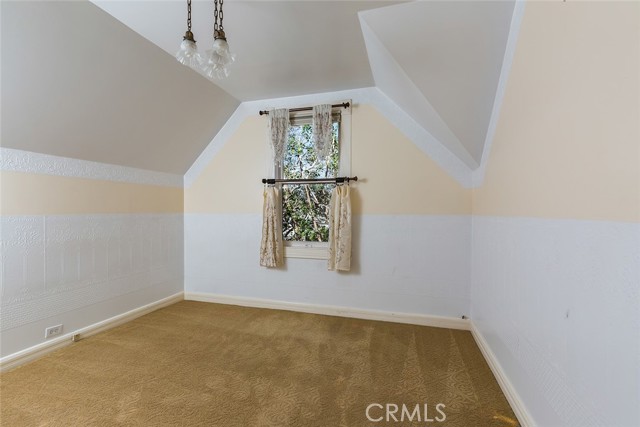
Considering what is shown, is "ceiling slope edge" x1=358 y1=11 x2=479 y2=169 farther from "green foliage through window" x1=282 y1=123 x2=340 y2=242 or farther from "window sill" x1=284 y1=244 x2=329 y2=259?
"window sill" x1=284 y1=244 x2=329 y2=259

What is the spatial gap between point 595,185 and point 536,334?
2.56 feet

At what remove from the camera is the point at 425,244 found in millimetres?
2670

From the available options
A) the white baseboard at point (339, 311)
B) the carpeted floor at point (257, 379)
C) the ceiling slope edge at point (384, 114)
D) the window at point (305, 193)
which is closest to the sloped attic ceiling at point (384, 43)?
the ceiling slope edge at point (384, 114)

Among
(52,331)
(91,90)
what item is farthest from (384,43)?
(52,331)

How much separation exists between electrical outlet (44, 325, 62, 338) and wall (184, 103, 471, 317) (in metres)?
1.35

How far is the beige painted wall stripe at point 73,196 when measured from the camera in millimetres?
1930

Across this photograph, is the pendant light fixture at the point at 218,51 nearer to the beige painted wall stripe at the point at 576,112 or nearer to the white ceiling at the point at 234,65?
the white ceiling at the point at 234,65

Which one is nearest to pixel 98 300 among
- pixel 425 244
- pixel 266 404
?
pixel 266 404

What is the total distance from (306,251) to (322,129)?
1333 millimetres

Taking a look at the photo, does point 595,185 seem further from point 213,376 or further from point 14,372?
point 14,372

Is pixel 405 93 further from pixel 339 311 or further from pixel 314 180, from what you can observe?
pixel 339 311

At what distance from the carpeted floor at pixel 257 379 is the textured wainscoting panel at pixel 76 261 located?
39 centimetres

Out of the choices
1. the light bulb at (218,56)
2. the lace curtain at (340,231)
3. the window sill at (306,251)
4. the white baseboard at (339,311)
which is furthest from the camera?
the window sill at (306,251)

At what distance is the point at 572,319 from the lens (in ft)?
3.32
